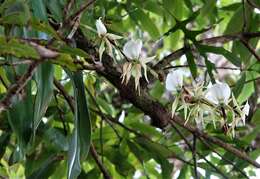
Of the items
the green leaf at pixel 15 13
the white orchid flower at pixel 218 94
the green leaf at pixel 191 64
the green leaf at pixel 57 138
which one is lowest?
the green leaf at pixel 57 138

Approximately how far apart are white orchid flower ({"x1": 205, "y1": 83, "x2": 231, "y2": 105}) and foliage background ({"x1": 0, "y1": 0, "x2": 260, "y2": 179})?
0.09 meters

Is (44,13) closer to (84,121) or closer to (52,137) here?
(84,121)

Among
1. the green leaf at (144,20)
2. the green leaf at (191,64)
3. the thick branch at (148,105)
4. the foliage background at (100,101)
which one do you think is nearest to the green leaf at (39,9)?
the foliage background at (100,101)

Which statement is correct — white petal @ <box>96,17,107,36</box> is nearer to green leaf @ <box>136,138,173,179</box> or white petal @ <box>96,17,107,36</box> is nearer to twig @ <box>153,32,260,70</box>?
twig @ <box>153,32,260,70</box>

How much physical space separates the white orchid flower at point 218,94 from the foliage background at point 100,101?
0.09 metres

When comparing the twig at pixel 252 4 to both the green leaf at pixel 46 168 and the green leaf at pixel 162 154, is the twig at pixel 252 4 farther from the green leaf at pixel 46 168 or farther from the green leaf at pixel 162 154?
the green leaf at pixel 46 168

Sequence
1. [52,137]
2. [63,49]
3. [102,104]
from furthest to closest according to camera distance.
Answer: [102,104]
[52,137]
[63,49]

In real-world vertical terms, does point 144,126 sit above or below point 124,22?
below

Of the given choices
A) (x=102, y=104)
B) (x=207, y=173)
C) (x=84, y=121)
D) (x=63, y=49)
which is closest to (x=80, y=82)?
(x=84, y=121)

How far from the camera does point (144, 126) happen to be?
0.90 meters

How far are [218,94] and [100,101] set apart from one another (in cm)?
49

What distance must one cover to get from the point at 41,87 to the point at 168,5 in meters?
0.41

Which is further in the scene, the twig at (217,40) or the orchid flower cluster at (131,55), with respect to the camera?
the twig at (217,40)

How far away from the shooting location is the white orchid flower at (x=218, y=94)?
0.49 m
